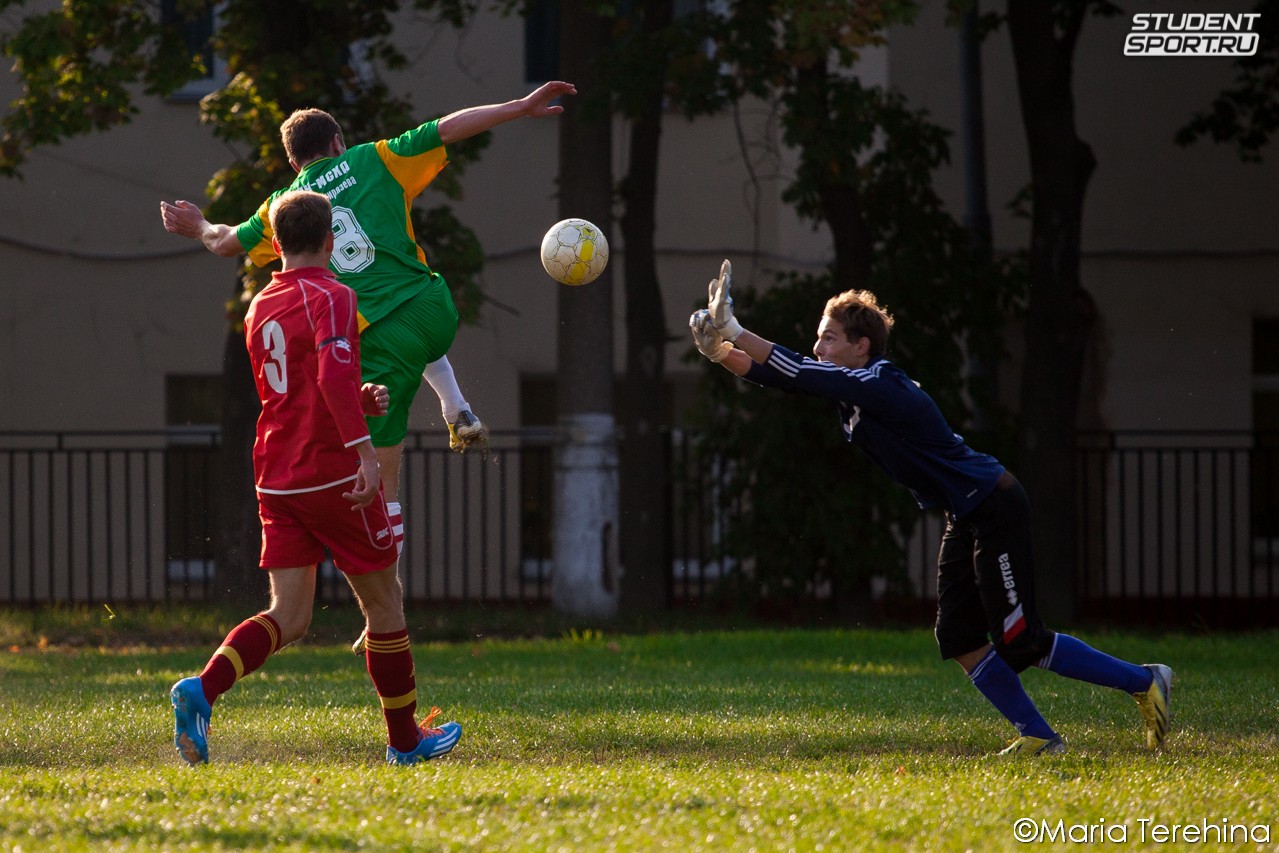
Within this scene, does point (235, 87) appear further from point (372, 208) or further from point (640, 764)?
point (640, 764)

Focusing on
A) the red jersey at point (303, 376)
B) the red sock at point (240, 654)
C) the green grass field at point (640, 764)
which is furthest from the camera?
the red sock at point (240, 654)

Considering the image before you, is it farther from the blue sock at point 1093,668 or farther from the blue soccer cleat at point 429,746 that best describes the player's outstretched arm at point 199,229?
the blue sock at point 1093,668

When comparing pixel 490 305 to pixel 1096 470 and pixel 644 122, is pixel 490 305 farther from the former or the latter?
pixel 1096 470

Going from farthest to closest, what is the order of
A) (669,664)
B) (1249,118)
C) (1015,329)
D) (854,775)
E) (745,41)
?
(1015,329), (1249,118), (745,41), (669,664), (854,775)

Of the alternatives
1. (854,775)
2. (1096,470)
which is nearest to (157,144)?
(1096,470)

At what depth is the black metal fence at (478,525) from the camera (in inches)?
598

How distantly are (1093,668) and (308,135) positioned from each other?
3.56m

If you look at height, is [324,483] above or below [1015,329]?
below

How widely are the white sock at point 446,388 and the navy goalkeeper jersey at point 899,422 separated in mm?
1498

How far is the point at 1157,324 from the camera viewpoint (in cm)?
1575

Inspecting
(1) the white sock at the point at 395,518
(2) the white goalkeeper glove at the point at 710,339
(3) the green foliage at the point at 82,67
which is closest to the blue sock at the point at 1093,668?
(2) the white goalkeeper glove at the point at 710,339

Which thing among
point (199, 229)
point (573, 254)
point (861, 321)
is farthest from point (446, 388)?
point (861, 321)

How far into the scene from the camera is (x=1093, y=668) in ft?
18.1

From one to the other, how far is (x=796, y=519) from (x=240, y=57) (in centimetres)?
592
